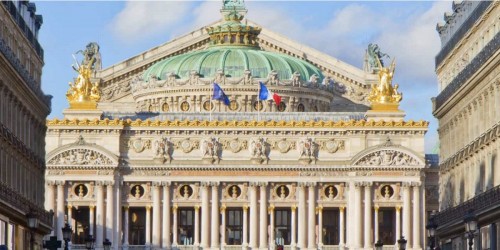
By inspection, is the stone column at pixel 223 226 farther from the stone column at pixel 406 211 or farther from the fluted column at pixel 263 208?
the stone column at pixel 406 211

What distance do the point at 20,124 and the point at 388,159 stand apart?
220 feet

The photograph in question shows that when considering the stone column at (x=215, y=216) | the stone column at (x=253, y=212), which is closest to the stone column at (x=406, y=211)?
the stone column at (x=253, y=212)

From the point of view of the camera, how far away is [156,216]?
570 ft

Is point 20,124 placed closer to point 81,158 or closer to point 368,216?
point 81,158

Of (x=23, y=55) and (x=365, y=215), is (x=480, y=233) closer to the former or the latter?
(x=23, y=55)

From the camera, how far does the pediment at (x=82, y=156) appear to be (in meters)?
172

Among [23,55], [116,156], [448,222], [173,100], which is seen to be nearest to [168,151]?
[116,156]

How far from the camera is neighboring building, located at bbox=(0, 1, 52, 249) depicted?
101 meters

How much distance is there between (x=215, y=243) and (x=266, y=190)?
618 centimetres

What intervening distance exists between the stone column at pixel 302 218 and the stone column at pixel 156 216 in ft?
37.9

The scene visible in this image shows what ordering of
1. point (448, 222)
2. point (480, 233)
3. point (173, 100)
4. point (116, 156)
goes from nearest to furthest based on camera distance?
point (480, 233) < point (448, 222) < point (116, 156) < point (173, 100)

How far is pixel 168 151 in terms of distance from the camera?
571 feet

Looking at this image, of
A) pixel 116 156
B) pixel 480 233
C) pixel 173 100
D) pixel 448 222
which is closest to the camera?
pixel 480 233

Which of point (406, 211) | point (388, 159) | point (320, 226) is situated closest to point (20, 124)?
point (320, 226)
